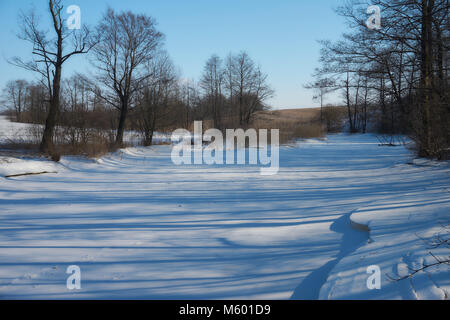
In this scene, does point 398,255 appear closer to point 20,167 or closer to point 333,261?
point 333,261

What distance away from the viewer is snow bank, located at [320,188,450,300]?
92.4 inches

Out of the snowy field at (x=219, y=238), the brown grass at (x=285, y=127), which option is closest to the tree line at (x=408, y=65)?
the snowy field at (x=219, y=238)

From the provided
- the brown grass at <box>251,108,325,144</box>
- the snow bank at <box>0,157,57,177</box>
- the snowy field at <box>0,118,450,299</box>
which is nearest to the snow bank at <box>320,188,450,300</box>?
the snowy field at <box>0,118,450,299</box>

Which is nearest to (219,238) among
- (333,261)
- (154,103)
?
(333,261)

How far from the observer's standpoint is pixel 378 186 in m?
7.09

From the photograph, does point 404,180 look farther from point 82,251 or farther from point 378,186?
point 82,251

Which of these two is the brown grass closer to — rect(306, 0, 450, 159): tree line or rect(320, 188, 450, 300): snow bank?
rect(306, 0, 450, 159): tree line

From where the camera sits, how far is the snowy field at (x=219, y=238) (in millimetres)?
2668

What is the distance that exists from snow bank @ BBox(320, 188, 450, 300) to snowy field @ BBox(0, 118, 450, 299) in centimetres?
1

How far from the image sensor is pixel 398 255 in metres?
2.95

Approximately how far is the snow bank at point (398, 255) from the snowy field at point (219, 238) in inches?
0.4

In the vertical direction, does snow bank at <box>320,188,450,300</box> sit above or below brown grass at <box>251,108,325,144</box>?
below

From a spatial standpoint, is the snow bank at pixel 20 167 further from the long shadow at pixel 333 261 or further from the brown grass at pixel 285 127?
the brown grass at pixel 285 127

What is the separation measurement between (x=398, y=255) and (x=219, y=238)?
7.28 ft
